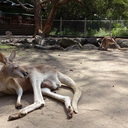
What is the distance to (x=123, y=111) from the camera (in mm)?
2324

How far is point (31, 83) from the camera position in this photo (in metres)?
2.63

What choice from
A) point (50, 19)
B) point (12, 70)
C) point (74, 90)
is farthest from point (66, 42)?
point (12, 70)

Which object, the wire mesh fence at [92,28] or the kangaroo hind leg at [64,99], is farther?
the wire mesh fence at [92,28]

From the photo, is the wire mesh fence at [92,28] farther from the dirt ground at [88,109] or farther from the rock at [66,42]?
the dirt ground at [88,109]

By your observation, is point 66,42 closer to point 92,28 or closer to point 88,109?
point 88,109

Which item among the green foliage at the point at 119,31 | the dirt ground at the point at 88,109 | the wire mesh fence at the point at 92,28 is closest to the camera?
the dirt ground at the point at 88,109

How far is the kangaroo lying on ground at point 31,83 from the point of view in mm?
2360

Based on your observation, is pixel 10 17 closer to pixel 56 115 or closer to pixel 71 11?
pixel 71 11

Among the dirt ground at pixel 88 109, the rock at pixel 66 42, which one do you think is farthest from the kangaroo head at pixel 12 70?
the rock at pixel 66 42

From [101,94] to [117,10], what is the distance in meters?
17.0

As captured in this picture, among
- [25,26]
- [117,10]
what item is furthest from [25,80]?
[117,10]

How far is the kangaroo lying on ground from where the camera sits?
2360mm

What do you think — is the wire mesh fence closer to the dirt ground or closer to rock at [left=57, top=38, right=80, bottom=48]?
rock at [left=57, top=38, right=80, bottom=48]

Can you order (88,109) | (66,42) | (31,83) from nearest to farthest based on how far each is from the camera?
1. (88,109)
2. (31,83)
3. (66,42)
